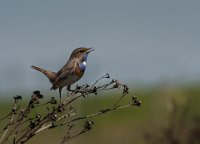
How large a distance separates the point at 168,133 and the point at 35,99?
3.80 metres

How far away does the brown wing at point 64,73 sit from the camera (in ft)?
34.7

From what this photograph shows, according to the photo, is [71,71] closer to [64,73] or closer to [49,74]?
[64,73]

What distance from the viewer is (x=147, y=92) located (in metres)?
48.8

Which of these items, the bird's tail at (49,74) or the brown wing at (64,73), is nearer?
the brown wing at (64,73)

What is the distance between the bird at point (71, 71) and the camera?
10.5 metres

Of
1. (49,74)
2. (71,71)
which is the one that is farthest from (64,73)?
(49,74)

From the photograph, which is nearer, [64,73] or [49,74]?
[64,73]

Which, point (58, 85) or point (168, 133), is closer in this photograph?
point (168, 133)

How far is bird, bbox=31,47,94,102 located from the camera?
10.5 meters

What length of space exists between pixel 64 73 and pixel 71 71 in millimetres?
107

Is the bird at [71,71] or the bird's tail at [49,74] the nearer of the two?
the bird at [71,71]

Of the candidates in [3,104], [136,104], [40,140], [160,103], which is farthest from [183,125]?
[3,104]

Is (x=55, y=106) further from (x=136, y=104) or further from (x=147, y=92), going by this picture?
(x=147, y=92)

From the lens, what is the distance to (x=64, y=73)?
10.8 m
